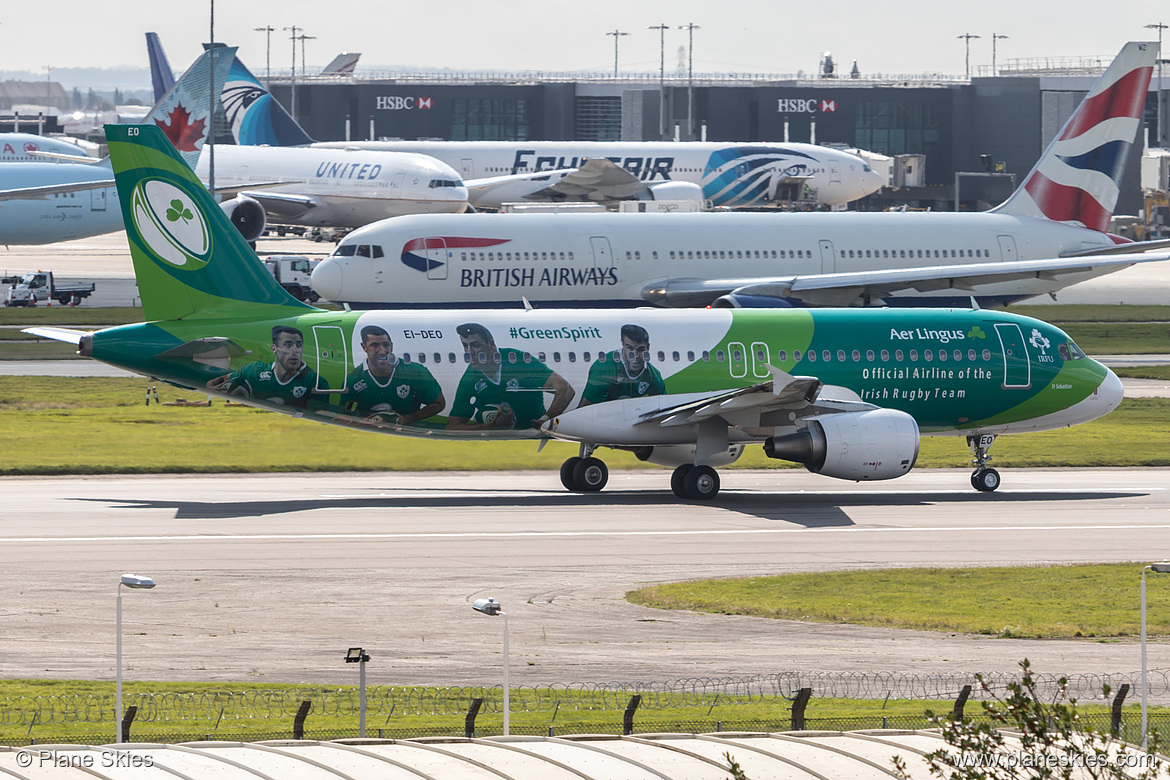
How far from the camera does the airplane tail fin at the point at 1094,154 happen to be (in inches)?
2776

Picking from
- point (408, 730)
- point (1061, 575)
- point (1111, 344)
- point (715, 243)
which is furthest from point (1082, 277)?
point (408, 730)

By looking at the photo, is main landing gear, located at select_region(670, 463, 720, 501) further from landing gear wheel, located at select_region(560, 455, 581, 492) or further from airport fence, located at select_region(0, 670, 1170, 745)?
airport fence, located at select_region(0, 670, 1170, 745)

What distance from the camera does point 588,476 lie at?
41844 millimetres

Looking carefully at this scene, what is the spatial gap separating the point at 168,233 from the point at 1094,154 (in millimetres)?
46419

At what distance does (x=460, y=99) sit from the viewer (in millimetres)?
183750

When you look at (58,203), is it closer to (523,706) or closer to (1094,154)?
(1094,154)

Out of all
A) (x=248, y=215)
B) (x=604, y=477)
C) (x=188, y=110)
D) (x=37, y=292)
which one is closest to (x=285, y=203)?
(x=248, y=215)

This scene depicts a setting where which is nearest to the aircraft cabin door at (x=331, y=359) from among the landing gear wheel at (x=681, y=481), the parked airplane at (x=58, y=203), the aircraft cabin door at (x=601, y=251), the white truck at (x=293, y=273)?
the landing gear wheel at (x=681, y=481)

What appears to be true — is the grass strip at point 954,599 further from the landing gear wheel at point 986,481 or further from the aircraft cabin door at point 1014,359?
the aircraft cabin door at point 1014,359

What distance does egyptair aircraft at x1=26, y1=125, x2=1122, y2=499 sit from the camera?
126ft

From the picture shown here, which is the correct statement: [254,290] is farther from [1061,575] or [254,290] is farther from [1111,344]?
[1111,344]

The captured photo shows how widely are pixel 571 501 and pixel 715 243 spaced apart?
27.8 metres

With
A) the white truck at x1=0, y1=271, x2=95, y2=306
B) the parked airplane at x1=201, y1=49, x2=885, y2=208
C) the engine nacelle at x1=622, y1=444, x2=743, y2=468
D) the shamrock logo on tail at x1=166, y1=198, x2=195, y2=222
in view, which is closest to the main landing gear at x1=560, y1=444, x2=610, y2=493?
the engine nacelle at x1=622, y1=444, x2=743, y2=468

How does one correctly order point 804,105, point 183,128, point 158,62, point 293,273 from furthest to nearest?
point 804,105
point 158,62
point 293,273
point 183,128
